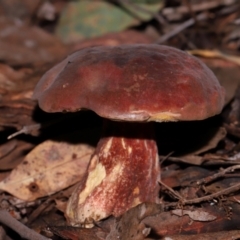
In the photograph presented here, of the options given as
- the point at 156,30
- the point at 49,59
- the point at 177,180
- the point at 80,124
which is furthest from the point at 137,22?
the point at 177,180

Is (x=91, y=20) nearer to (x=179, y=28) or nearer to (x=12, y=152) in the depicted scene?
(x=179, y=28)

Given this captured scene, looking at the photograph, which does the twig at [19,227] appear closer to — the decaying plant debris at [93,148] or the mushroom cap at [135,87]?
the decaying plant debris at [93,148]

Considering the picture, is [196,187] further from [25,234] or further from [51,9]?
[51,9]

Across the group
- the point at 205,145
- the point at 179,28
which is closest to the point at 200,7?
the point at 179,28

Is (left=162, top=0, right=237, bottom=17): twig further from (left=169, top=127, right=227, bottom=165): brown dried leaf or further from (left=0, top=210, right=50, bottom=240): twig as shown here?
(left=0, top=210, right=50, bottom=240): twig

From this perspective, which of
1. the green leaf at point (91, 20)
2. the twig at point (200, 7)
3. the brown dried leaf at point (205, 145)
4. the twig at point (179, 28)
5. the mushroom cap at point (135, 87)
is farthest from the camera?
the twig at point (200, 7)

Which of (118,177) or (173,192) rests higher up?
(118,177)

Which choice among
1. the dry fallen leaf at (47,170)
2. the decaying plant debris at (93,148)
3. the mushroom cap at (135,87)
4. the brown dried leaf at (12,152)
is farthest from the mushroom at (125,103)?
the brown dried leaf at (12,152)

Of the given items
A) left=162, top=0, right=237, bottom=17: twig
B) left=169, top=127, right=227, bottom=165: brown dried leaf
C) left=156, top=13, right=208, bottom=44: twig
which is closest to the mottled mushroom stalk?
left=169, top=127, right=227, bottom=165: brown dried leaf
